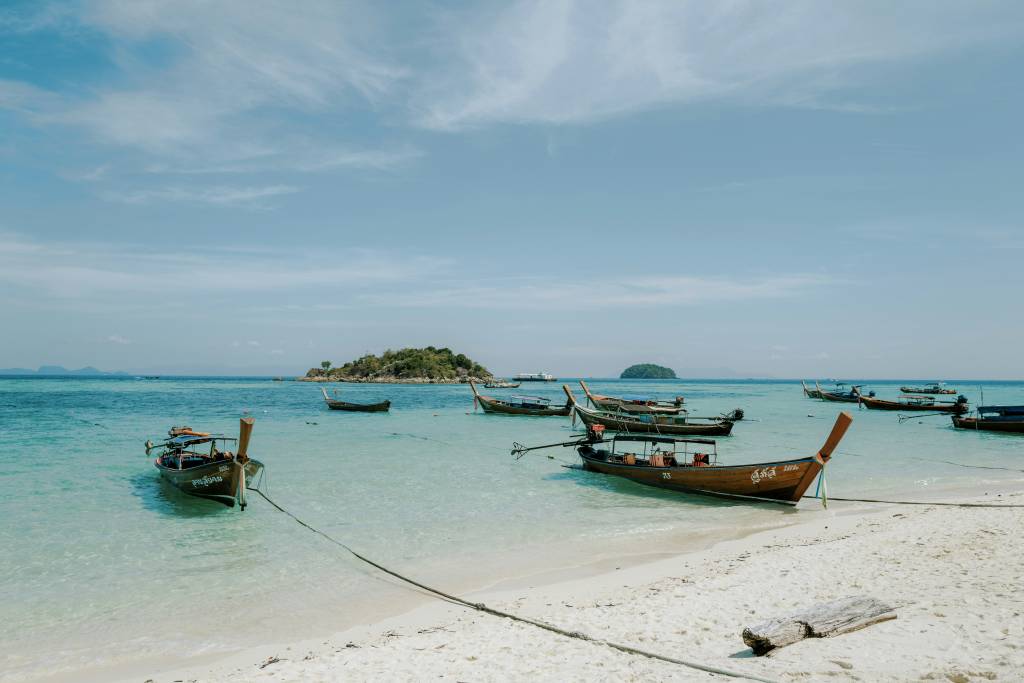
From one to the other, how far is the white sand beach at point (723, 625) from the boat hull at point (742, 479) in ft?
12.4

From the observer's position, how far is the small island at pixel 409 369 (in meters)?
146

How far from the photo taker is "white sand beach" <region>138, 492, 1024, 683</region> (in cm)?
635

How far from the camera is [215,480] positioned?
54.4 feet

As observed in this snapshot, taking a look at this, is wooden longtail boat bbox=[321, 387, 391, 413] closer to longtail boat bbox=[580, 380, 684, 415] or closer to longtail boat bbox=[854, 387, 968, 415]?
longtail boat bbox=[580, 380, 684, 415]

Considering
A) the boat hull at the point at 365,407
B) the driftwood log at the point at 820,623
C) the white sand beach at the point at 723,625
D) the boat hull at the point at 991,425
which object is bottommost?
the boat hull at the point at 365,407

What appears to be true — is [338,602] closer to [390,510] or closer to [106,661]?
[106,661]

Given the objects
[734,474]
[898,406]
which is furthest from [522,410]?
[898,406]

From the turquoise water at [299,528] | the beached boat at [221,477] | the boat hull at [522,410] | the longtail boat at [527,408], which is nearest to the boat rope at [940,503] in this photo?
the turquoise water at [299,528]

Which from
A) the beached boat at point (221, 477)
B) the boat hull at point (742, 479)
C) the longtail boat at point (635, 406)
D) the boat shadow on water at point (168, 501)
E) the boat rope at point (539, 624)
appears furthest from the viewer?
the longtail boat at point (635, 406)

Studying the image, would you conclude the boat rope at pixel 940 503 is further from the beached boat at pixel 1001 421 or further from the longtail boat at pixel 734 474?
the beached boat at pixel 1001 421

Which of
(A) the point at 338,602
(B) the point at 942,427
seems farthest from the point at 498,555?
(B) the point at 942,427

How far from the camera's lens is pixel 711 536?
1412 cm

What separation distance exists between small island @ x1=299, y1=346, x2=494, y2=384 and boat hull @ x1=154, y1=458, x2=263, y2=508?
12519 cm

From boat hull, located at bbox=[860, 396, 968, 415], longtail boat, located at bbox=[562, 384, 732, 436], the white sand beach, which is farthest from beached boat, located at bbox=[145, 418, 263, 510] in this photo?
boat hull, located at bbox=[860, 396, 968, 415]
